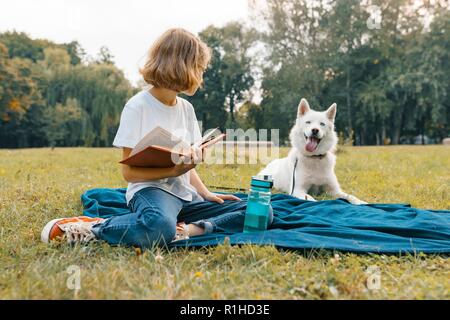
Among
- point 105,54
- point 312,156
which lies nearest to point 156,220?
point 312,156

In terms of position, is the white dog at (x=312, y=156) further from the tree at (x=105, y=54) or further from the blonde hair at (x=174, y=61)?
the tree at (x=105, y=54)

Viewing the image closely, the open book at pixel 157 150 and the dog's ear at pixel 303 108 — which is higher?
the dog's ear at pixel 303 108

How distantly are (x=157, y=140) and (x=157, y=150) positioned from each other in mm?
123

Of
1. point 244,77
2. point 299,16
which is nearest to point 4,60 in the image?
point 244,77

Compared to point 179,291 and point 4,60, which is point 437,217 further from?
point 4,60

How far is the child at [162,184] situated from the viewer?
2.81 m

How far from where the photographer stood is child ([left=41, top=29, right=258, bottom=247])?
9.22 ft

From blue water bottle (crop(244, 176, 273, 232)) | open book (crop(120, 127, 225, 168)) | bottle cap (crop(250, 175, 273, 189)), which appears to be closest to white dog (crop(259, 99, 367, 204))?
blue water bottle (crop(244, 176, 273, 232))

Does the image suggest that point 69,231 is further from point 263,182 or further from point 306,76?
point 306,76

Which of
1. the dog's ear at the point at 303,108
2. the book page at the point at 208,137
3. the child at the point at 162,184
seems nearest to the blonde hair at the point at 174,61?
the child at the point at 162,184

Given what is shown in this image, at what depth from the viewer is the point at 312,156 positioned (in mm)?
5273

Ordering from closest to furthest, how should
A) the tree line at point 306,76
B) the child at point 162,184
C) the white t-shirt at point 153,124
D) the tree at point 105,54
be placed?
the child at point 162,184 < the white t-shirt at point 153,124 < the tree line at point 306,76 < the tree at point 105,54

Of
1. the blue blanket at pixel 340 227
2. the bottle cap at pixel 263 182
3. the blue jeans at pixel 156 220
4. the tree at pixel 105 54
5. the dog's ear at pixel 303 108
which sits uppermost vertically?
the tree at pixel 105 54

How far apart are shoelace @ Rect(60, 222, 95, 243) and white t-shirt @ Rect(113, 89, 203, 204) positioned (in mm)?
407
